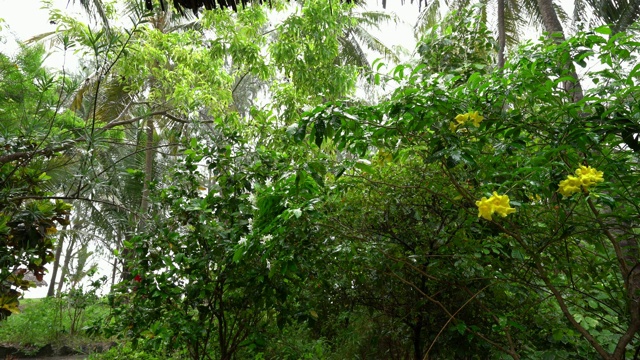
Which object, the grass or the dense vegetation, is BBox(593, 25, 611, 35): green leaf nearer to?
the dense vegetation

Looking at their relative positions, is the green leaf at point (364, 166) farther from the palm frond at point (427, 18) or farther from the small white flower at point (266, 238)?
the palm frond at point (427, 18)

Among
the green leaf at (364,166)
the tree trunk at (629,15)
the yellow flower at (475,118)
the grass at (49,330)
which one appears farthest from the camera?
the tree trunk at (629,15)

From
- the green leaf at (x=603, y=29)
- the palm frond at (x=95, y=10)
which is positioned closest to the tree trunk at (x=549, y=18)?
the green leaf at (x=603, y=29)

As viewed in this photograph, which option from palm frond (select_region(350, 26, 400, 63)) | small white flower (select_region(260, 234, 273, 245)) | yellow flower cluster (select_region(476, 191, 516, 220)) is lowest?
yellow flower cluster (select_region(476, 191, 516, 220))

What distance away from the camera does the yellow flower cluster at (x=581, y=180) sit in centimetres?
128

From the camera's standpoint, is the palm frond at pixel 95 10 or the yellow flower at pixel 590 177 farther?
the palm frond at pixel 95 10

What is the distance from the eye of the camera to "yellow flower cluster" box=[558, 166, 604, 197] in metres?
1.28

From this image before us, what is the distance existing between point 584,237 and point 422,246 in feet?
2.46

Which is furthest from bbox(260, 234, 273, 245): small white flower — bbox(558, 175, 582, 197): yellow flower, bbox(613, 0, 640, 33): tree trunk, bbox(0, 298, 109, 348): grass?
bbox(613, 0, 640, 33): tree trunk

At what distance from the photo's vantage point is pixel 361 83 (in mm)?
12727

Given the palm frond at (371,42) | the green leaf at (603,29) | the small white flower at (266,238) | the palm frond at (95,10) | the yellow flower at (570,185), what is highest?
the palm frond at (371,42)

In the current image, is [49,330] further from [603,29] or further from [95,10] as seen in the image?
[603,29]

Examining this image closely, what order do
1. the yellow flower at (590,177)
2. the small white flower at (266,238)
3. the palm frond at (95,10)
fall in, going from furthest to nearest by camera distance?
the palm frond at (95,10) < the small white flower at (266,238) < the yellow flower at (590,177)

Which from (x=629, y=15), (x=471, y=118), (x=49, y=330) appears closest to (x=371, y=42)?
(x=629, y=15)
